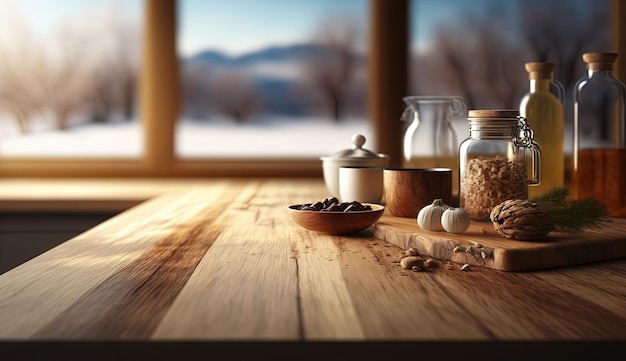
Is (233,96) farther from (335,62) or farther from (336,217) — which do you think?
(336,217)

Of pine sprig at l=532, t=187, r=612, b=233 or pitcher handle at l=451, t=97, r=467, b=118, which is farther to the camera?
pitcher handle at l=451, t=97, r=467, b=118

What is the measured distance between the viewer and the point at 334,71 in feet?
9.11

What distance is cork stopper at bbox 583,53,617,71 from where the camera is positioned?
131 cm

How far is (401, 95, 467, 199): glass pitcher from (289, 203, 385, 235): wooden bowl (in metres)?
0.42

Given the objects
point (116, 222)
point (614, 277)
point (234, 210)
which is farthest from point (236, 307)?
point (234, 210)

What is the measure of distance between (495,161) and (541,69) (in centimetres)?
27

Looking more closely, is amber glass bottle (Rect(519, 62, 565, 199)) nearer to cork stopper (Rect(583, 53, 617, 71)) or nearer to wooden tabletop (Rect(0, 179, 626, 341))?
cork stopper (Rect(583, 53, 617, 71))

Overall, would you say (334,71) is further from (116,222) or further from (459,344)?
(459,344)

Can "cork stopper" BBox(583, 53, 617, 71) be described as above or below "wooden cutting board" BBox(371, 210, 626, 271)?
above

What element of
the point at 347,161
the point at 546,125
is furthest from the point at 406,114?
the point at 546,125

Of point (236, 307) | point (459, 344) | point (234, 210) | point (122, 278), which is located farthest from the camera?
point (234, 210)

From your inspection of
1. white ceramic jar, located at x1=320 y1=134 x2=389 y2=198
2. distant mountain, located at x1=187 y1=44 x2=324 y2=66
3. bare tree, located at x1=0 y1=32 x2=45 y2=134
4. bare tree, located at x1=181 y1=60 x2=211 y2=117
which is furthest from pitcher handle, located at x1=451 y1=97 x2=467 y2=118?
bare tree, located at x1=0 y1=32 x2=45 y2=134

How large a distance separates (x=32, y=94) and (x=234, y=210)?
154 cm

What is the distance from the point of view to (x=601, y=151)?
50.4 inches
